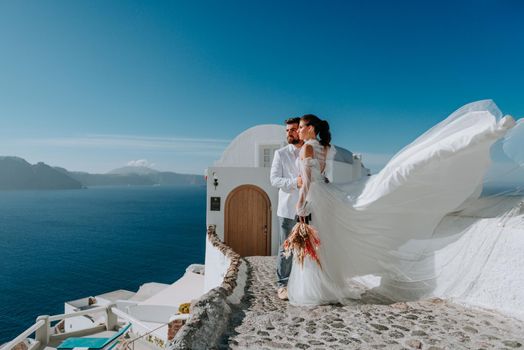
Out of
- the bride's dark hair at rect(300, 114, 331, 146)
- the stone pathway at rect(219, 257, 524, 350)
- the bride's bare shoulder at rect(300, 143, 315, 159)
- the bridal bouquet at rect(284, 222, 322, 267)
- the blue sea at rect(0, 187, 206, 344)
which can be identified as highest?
the bride's dark hair at rect(300, 114, 331, 146)

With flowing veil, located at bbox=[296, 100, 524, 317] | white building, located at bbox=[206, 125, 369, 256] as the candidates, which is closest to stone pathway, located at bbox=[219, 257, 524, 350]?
flowing veil, located at bbox=[296, 100, 524, 317]

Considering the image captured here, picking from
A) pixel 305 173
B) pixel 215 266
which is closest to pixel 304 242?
pixel 305 173

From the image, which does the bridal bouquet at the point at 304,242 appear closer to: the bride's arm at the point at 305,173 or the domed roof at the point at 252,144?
the bride's arm at the point at 305,173

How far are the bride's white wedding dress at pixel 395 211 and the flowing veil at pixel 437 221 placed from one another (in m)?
0.01

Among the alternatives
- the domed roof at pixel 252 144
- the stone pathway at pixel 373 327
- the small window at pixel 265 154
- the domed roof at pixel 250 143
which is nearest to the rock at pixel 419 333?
the stone pathway at pixel 373 327

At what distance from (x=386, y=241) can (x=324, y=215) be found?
812 millimetres

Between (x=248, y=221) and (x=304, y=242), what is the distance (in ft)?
24.6

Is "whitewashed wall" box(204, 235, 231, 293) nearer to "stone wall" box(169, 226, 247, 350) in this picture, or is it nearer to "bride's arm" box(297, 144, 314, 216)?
"stone wall" box(169, 226, 247, 350)

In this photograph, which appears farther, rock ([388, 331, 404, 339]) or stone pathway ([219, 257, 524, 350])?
rock ([388, 331, 404, 339])

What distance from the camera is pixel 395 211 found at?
3889 mm

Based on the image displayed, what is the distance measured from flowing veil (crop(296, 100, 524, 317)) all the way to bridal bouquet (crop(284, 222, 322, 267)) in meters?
0.19

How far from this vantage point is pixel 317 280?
12.3 ft

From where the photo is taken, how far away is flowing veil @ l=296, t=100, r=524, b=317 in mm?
3195

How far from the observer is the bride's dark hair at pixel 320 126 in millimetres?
3908
